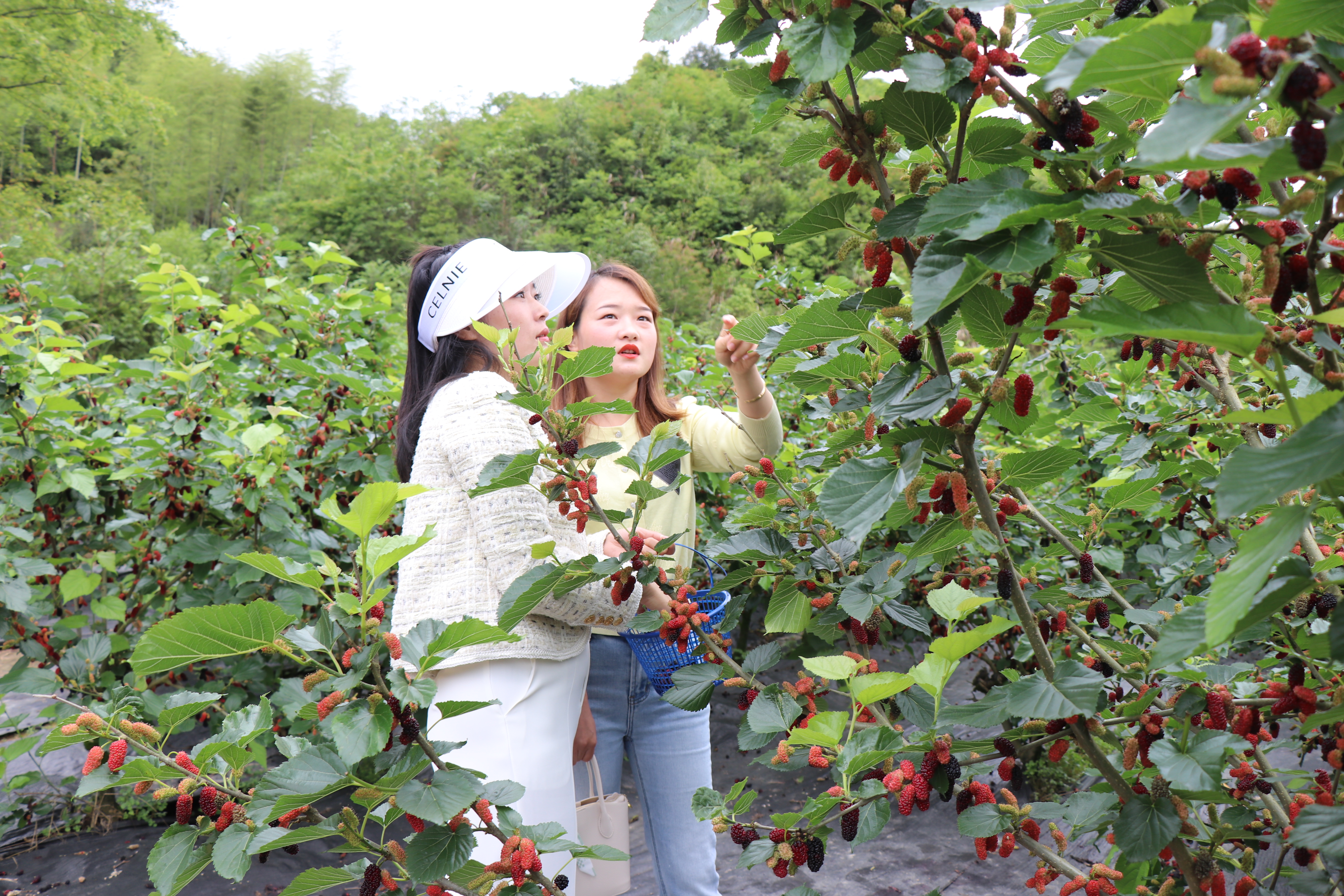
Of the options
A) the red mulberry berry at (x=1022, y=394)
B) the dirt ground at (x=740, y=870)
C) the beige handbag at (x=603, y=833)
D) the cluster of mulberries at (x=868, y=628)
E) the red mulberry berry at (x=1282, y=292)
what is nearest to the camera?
the red mulberry berry at (x=1282, y=292)

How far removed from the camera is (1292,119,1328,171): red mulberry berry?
16.8 inches

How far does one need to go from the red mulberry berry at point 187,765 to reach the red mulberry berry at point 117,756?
0.17ft

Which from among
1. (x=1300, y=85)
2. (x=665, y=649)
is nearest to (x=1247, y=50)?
(x=1300, y=85)

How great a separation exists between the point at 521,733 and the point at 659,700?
500mm

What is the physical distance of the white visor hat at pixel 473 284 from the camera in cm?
166

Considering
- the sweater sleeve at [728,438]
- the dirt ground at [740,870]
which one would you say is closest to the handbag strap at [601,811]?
the sweater sleeve at [728,438]

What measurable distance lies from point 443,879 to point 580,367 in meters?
0.64

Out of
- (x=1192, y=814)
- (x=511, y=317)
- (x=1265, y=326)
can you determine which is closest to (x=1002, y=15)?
(x=1265, y=326)

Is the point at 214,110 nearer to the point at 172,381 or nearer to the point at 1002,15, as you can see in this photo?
the point at 172,381

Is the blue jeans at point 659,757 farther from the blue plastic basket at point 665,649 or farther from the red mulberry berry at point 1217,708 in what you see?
the red mulberry berry at point 1217,708

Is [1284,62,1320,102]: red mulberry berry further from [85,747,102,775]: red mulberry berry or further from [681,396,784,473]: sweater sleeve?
[681,396,784,473]: sweater sleeve

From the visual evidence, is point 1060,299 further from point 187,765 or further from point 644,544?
point 187,765

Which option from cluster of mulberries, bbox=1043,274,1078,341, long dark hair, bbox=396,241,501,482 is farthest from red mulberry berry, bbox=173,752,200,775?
cluster of mulberries, bbox=1043,274,1078,341

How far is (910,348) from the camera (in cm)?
76
